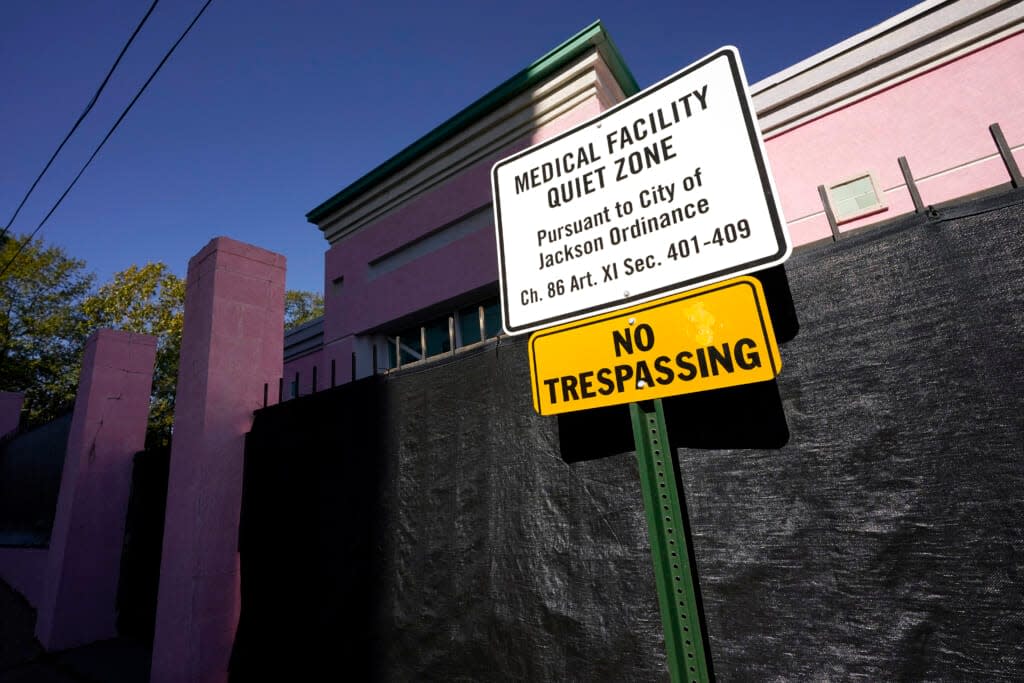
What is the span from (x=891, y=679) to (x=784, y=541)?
464mm

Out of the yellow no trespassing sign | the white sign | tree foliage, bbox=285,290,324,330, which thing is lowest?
the yellow no trespassing sign

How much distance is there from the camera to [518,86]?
6.99m

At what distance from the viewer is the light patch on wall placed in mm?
7430

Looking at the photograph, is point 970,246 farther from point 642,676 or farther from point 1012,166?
point 642,676

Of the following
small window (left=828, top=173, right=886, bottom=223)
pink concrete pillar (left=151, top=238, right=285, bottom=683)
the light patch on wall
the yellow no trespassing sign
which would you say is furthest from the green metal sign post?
the light patch on wall

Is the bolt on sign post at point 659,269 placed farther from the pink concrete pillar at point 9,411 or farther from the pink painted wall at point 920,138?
the pink concrete pillar at point 9,411

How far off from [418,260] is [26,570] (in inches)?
298

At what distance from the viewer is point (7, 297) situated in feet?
60.6

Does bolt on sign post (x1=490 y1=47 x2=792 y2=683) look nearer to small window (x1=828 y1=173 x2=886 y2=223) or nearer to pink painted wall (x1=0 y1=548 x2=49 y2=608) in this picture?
small window (x1=828 y1=173 x2=886 y2=223)

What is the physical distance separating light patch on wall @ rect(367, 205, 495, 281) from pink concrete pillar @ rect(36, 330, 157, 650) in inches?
143

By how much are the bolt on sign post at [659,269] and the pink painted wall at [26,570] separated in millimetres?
8367

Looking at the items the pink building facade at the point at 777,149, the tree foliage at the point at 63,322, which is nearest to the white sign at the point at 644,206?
the pink building facade at the point at 777,149

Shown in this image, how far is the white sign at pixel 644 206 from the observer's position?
1.51 meters

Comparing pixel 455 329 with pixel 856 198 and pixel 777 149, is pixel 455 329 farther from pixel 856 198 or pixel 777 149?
pixel 856 198
